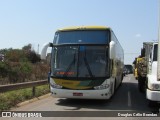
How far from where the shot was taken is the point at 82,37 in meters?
15.4

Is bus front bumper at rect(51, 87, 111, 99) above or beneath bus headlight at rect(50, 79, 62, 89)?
beneath

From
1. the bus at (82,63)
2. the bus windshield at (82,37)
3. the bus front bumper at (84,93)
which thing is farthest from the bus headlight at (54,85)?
the bus windshield at (82,37)

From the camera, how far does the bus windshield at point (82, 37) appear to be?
1518cm

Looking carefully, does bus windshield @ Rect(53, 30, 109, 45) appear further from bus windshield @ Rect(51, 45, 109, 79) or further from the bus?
bus windshield @ Rect(51, 45, 109, 79)

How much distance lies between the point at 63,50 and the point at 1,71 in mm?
19122

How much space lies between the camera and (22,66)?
3691 cm

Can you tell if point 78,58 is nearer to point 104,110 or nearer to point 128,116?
point 104,110

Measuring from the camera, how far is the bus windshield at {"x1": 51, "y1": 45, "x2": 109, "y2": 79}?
14.8 m

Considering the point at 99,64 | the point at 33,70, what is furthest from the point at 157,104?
the point at 33,70

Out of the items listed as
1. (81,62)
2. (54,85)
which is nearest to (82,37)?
(81,62)

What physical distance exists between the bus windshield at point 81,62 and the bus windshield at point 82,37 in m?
0.25

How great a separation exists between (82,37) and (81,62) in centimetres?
113

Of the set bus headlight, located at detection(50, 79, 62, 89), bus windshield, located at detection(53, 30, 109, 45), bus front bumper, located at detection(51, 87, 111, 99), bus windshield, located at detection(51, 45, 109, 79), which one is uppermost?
bus windshield, located at detection(53, 30, 109, 45)

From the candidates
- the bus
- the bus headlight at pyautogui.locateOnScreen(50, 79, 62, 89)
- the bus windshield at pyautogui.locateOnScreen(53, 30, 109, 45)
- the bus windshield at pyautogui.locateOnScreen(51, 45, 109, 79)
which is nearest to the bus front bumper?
the bus
